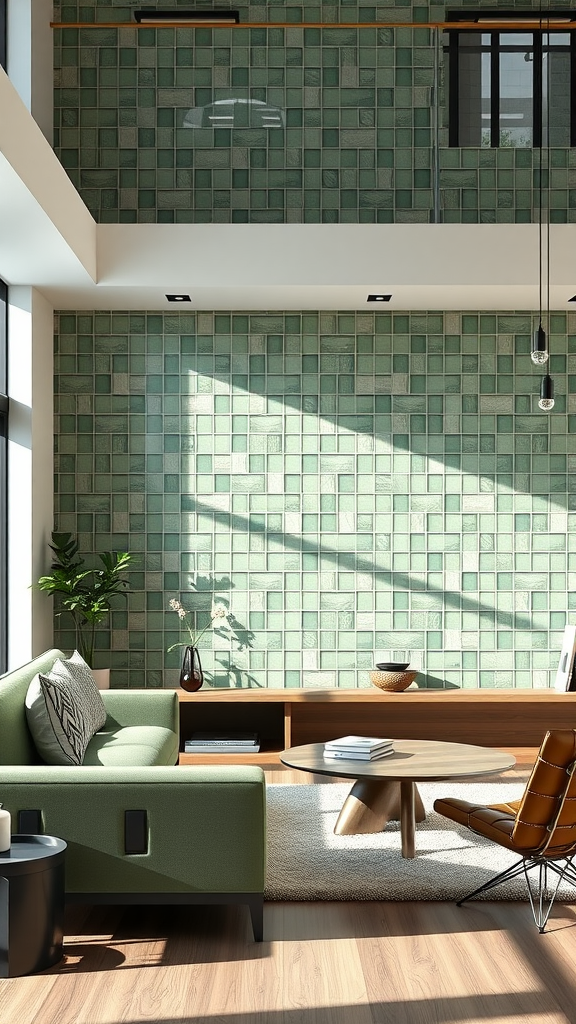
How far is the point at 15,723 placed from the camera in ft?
12.9

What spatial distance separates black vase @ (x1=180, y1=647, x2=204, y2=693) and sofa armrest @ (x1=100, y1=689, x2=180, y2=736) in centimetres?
79

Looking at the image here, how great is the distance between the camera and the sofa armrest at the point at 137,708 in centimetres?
531

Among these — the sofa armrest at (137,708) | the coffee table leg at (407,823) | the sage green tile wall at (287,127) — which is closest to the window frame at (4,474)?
the sofa armrest at (137,708)

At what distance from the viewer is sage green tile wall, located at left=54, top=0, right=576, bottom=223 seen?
665 centimetres

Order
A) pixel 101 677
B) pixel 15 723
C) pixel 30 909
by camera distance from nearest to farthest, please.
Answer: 1. pixel 30 909
2. pixel 15 723
3. pixel 101 677

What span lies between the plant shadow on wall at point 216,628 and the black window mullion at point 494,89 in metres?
3.17

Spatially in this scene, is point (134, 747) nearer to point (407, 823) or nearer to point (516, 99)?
point (407, 823)

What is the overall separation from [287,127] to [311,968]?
5210mm

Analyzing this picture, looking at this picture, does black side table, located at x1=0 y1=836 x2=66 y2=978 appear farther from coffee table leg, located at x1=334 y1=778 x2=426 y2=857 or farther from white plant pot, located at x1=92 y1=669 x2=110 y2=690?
white plant pot, located at x1=92 y1=669 x2=110 y2=690

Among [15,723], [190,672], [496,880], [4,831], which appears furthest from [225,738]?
[4,831]

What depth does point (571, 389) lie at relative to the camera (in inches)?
262

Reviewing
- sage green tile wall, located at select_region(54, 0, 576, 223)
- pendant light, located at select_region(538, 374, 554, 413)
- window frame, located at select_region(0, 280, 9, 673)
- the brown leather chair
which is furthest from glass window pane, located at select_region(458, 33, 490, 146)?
the brown leather chair

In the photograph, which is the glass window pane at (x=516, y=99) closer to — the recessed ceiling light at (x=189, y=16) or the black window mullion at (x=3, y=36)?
the recessed ceiling light at (x=189, y=16)

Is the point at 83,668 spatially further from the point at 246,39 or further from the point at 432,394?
the point at 246,39
